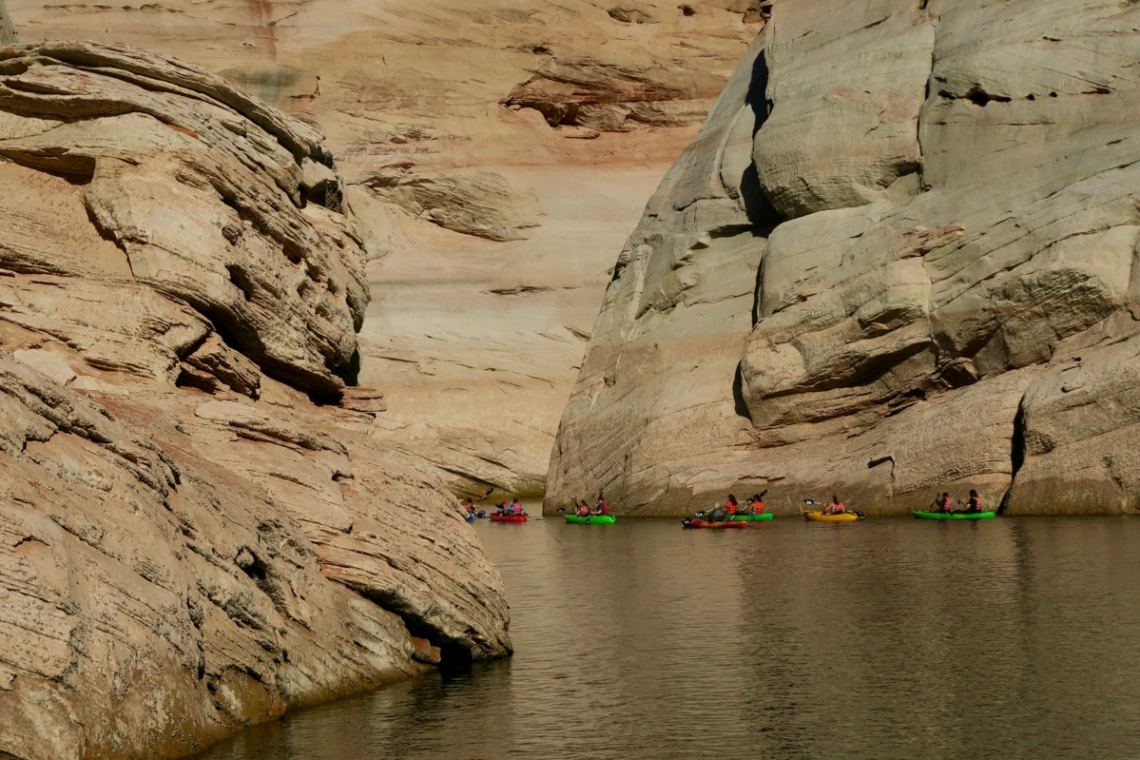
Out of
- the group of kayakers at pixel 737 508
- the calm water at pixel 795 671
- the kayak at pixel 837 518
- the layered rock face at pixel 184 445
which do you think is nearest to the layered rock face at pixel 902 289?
the group of kayakers at pixel 737 508

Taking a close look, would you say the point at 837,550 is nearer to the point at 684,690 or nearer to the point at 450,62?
the point at 684,690

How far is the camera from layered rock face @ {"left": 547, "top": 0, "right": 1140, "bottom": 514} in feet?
131

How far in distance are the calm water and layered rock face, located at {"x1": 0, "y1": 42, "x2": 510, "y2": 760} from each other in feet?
3.06

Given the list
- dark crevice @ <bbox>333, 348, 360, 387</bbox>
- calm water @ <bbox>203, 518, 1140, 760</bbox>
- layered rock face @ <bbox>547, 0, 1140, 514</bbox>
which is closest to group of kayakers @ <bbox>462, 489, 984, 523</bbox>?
layered rock face @ <bbox>547, 0, 1140, 514</bbox>

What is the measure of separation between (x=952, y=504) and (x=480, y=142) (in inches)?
1449

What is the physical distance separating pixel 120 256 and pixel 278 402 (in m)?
3.66

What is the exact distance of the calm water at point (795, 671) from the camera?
15164mm

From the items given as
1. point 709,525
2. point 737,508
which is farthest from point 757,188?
point 709,525

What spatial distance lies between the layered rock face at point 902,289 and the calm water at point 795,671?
Result: 9.66 meters

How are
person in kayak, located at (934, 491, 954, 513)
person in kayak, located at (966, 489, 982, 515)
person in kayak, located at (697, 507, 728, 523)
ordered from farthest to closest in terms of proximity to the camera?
person in kayak, located at (697, 507, 728, 523)
person in kayak, located at (934, 491, 954, 513)
person in kayak, located at (966, 489, 982, 515)

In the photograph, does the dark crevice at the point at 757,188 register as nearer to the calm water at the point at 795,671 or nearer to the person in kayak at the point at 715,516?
the person in kayak at the point at 715,516

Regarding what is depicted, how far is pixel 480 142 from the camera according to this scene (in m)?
70.7

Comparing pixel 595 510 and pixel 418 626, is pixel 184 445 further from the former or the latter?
pixel 595 510

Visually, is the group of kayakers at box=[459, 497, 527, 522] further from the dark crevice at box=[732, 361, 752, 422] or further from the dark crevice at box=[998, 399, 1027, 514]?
the dark crevice at box=[998, 399, 1027, 514]
